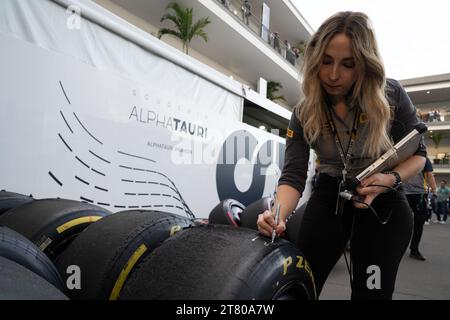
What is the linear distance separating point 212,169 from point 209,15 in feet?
20.9

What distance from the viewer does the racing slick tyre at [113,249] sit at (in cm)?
99

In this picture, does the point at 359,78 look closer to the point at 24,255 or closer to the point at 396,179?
the point at 396,179

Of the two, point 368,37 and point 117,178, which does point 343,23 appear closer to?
point 368,37

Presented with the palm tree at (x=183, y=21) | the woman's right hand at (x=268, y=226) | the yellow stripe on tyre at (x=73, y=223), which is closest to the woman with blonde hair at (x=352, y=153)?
the woman's right hand at (x=268, y=226)

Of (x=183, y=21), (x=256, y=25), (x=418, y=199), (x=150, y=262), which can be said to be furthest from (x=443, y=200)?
(x=150, y=262)

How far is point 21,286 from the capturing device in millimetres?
609

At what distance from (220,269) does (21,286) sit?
41 centimetres

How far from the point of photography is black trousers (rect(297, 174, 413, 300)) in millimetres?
1175

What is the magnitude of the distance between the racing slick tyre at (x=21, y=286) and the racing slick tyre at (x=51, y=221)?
24.8 inches

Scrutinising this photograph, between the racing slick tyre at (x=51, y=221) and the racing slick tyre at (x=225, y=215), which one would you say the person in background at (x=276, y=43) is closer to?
the racing slick tyre at (x=225, y=215)

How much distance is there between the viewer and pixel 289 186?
1294mm

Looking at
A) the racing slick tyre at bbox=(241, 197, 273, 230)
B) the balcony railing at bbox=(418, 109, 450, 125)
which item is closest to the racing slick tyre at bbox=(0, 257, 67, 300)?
the racing slick tyre at bbox=(241, 197, 273, 230)

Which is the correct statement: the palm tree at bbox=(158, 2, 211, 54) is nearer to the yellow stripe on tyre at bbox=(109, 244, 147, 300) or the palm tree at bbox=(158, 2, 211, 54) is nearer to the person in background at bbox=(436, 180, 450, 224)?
the yellow stripe on tyre at bbox=(109, 244, 147, 300)

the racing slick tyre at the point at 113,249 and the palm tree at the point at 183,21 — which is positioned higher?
the palm tree at the point at 183,21
